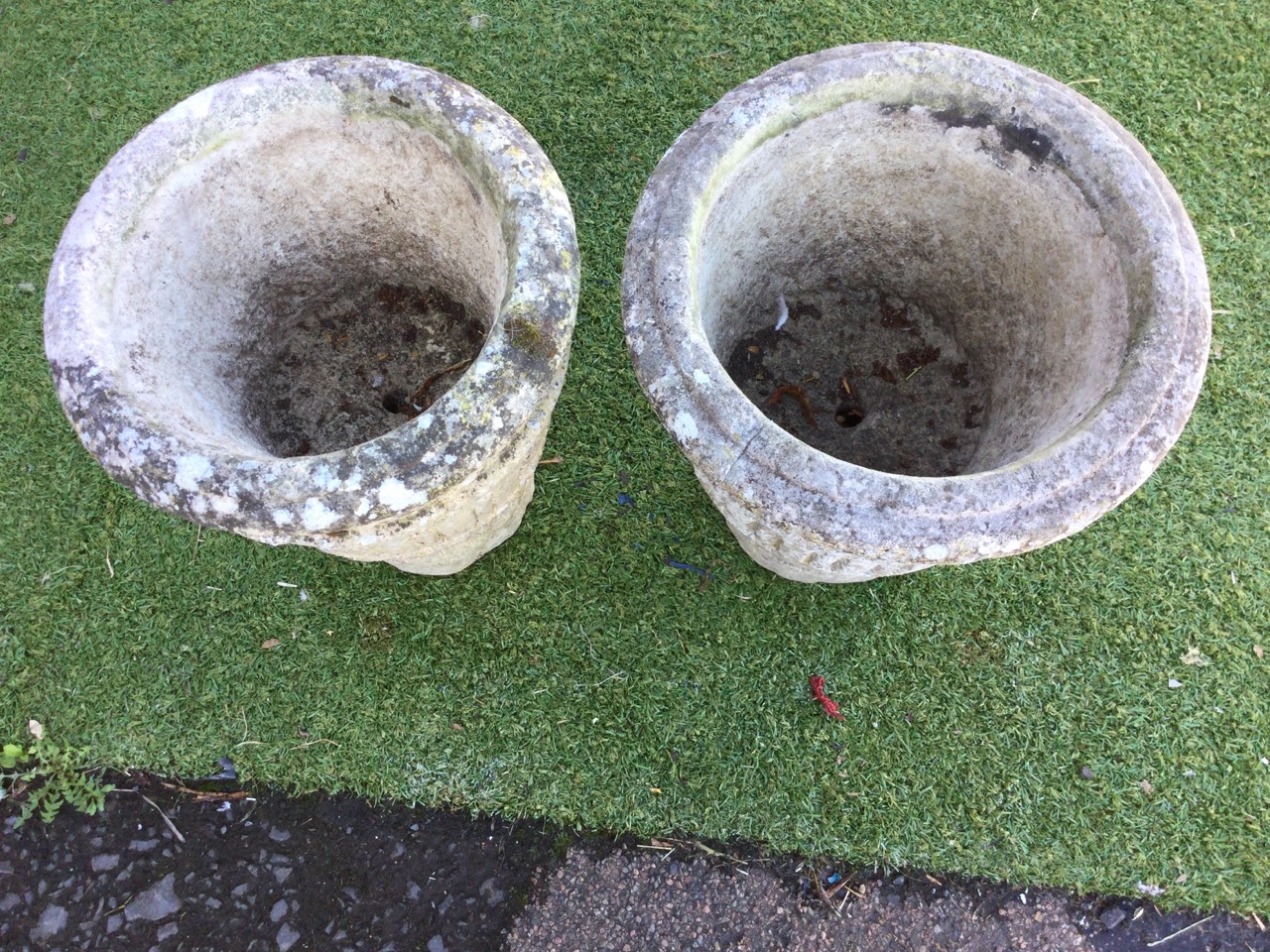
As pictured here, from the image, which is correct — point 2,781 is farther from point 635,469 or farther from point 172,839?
point 635,469

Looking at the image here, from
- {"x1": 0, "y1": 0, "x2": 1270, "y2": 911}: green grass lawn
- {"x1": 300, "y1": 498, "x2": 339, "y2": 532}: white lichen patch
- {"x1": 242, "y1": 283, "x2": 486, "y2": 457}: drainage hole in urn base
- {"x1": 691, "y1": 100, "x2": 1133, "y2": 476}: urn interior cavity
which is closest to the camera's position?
{"x1": 300, "y1": 498, "x2": 339, "y2": 532}: white lichen patch

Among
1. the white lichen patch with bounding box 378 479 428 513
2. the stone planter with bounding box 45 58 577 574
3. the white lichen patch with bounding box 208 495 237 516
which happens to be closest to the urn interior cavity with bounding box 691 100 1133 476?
the stone planter with bounding box 45 58 577 574

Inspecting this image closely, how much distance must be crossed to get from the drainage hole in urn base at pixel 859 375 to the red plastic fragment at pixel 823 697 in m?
0.79

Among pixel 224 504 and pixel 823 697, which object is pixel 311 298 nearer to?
pixel 224 504

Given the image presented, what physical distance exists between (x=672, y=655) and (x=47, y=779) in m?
2.20

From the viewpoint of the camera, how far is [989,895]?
272 centimetres

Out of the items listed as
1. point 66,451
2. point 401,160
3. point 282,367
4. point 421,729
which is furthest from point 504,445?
point 66,451

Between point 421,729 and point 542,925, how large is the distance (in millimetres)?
744

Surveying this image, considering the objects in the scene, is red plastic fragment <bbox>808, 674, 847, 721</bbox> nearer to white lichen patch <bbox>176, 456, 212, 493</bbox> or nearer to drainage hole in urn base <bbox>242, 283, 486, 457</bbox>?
drainage hole in urn base <bbox>242, 283, 486, 457</bbox>

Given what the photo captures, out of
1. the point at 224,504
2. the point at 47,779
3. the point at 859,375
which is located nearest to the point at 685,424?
the point at 224,504

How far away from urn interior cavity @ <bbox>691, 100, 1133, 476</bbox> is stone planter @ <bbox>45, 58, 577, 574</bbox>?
19.1 inches

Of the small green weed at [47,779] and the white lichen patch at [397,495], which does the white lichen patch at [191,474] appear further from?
the small green weed at [47,779]

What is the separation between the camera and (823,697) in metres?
2.83

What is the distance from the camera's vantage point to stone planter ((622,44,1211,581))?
1652 millimetres
